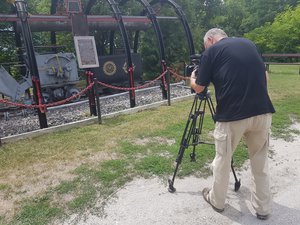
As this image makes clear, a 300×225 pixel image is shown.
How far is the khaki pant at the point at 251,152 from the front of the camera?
3.16m

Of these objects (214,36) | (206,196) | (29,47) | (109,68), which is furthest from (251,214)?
(109,68)

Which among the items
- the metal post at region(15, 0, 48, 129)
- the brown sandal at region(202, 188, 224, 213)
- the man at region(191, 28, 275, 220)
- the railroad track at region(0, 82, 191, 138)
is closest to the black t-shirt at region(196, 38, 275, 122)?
the man at region(191, 28, 275, 220)

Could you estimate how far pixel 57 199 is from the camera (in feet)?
13.3

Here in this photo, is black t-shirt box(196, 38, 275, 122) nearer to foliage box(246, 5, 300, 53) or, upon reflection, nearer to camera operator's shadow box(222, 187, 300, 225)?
camera operator's shadow box(222, 187, 300, 225)

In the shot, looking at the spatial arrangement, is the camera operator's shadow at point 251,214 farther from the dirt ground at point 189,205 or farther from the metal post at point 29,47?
the metal post at point 29,47

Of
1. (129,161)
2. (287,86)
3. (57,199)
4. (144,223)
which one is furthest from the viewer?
(287,86)

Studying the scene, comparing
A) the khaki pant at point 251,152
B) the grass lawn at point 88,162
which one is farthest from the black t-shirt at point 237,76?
the grass lawn at point 88,162

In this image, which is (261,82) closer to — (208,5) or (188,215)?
(188,215)

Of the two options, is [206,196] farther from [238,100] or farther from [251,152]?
[238,100]

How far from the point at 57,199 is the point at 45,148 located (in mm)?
2175

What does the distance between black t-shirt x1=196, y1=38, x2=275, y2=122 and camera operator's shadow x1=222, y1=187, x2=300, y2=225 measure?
3.99 feet

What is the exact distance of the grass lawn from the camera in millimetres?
3945

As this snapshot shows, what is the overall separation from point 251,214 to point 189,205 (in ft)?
2.44

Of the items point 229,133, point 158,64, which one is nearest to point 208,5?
point 158,64
